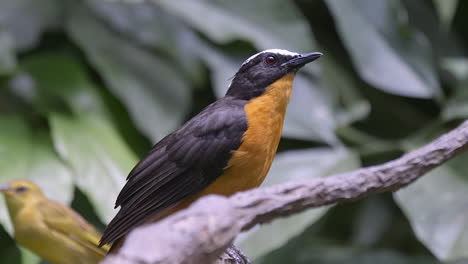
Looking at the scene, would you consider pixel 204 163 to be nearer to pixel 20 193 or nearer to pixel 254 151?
pixel 254 151

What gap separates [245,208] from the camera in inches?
52.9

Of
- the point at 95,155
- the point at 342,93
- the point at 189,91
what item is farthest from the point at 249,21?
the point at 95,155

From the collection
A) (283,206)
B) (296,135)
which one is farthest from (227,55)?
(283,206)

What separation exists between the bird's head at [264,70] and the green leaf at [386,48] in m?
1.19

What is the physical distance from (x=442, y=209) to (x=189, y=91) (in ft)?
4.35

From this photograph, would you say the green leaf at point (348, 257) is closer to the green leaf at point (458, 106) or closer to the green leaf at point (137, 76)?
the green leaf at point (458, 106)

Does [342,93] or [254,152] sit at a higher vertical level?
[254,152]

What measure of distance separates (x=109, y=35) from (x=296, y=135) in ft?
3.52

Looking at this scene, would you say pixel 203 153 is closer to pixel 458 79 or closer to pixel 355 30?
pixel 355 30

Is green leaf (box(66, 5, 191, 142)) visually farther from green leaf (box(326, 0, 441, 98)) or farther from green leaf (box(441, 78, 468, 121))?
green leaf (box(441, 78, 468, 121))

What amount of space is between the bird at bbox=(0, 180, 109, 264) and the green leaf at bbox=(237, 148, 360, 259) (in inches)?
26.3

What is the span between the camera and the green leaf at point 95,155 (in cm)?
287

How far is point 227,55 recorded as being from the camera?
3.42 m

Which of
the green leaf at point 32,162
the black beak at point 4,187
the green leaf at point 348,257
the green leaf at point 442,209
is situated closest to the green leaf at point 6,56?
the green leaf at point 32,162
